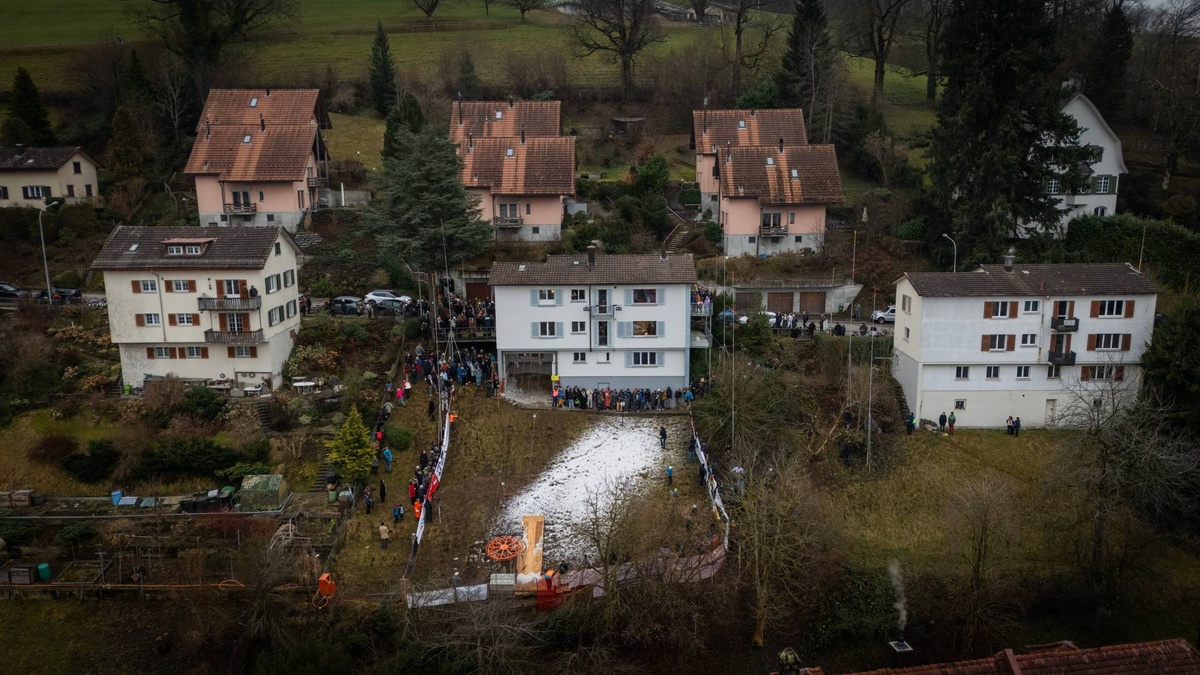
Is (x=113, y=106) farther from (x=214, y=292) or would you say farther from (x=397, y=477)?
(x=397, y=477)

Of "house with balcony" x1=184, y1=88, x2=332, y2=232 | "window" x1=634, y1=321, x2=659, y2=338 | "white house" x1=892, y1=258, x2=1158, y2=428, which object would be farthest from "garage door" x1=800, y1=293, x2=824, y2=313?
"house with balcony" x1=184, y1=88, x2=332, y2=232

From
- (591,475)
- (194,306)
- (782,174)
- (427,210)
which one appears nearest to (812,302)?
(782,174)

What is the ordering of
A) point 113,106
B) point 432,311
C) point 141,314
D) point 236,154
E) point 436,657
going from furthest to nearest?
point 113,106, point 236,154, point 432,311, point 141,314, point 436,657

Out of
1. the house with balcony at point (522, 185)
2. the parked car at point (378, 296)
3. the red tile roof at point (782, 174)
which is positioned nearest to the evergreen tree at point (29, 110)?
the house with balcony at point (522, 185)

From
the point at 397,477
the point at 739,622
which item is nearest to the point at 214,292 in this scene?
the point at 397,477

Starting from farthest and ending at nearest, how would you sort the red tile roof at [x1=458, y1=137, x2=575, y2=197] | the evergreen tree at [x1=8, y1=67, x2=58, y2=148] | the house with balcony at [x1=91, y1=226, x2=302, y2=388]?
the evergreen tree at [x1=8, y1=67, x2=58, y2=148]
the red tile roof at [x1=458, y1=137, x2=575, y2=197]
the house with balcony at [x1=91, y1=226, x2=302, y2=388]

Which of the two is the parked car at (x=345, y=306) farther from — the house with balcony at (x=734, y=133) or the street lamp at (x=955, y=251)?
Result: the street lamp at (x=955, y=251)

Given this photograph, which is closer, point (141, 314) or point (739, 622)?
point (739, 622)

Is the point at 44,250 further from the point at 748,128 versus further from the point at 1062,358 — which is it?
the point at 1062,358

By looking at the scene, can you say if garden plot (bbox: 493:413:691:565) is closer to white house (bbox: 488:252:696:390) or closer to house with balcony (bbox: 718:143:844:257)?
white house (bbox: 488:252:696:390)
